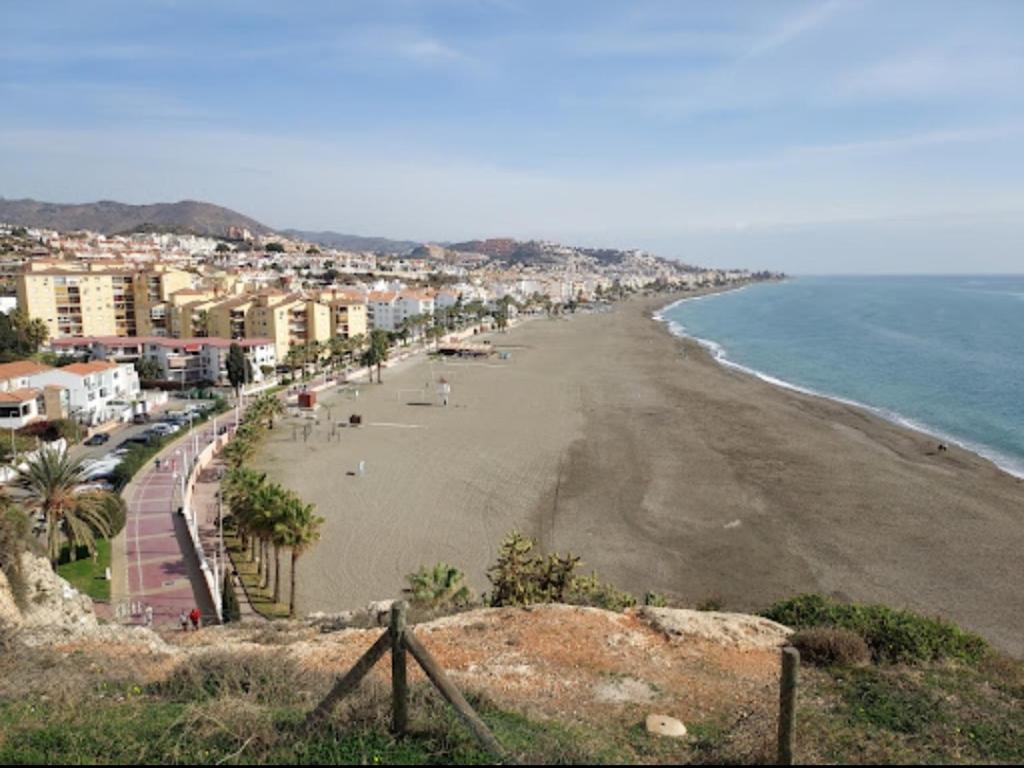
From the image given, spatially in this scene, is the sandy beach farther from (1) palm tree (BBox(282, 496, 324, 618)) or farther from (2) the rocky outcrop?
(2) the rocky outcrop

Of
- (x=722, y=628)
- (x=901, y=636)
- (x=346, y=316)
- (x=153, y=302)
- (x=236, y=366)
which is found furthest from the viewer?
(x=346, y=316)

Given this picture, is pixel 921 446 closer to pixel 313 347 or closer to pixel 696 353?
pixel 696 353

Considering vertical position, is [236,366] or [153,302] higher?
[153,302]

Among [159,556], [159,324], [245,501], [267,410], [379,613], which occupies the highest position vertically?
[159,324]

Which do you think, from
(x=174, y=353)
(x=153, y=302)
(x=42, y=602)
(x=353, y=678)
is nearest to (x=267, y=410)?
(x=174, y=353)

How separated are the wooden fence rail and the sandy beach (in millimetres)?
14868

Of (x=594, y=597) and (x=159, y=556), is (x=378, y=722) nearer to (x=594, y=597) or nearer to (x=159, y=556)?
(x=594, y=597)

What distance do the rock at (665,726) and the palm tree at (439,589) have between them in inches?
323

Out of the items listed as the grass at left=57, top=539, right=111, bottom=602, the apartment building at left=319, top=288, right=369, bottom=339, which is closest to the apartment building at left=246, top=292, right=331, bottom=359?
the apartment building at left=319, top=288, right=369, bottom=339

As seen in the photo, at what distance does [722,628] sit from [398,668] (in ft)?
26.5

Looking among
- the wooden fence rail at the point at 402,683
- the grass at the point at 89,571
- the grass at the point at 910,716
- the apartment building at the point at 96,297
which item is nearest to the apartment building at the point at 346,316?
the apartment building at the point at 96,297

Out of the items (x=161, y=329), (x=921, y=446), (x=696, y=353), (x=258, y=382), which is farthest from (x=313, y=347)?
(x=921, y=446)

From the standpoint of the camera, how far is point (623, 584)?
2264 cm

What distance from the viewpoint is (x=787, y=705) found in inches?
263
